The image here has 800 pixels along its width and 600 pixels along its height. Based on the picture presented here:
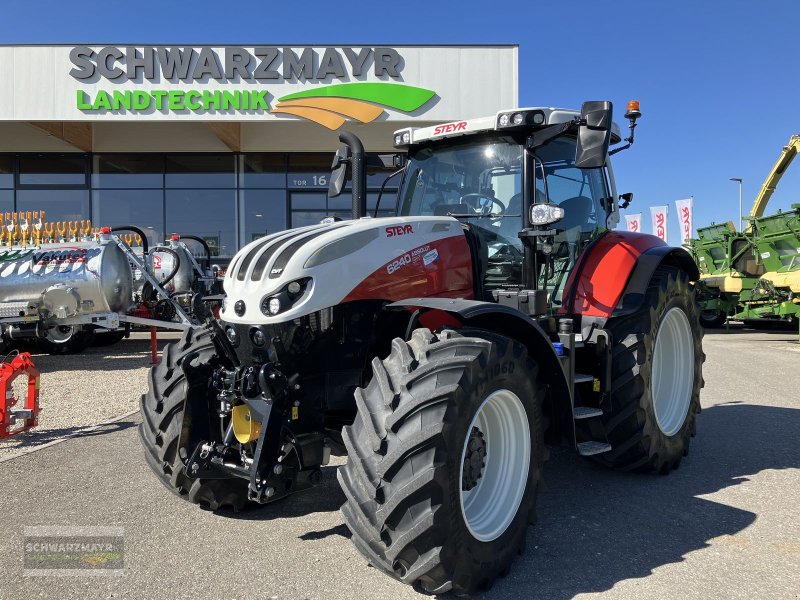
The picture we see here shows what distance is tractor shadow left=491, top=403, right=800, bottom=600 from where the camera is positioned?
3.06m

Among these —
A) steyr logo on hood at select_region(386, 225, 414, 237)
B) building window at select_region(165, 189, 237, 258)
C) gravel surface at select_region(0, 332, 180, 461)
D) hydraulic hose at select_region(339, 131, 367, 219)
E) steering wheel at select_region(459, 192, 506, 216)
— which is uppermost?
building window at select_region(165, 189, 237, 258)

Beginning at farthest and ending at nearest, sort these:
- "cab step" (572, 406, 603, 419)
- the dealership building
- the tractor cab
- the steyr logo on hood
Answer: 1. the dealership building
2. the tractor cab
3. "cab step" (572, 406, 603, 419)
4. the steyr logo on hood

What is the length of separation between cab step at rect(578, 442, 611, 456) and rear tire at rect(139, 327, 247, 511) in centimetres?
203

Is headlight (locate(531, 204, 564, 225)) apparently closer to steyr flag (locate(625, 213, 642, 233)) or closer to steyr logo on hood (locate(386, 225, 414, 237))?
steyr logo on hood (locate(386, 225, 414, 237))

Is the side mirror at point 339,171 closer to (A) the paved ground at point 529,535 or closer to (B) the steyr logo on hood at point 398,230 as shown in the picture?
(B) the steyr logo on hood at point 398,230

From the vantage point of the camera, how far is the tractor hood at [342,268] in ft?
10.3

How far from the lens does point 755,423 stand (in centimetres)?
612

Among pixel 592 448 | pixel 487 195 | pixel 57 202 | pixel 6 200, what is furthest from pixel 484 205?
pixel 6 200

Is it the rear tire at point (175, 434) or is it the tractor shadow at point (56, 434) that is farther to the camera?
the tractor shadow at point (56, 434)

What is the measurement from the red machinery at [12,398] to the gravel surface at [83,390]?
137 millimetres

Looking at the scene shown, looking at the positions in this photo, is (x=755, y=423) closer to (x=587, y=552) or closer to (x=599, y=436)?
(x=599, y=436)

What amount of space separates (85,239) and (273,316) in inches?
380

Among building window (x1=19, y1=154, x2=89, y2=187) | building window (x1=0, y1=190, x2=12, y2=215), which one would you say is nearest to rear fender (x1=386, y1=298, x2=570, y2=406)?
building window (x1=19, y1=154, x2=89, y2=187)

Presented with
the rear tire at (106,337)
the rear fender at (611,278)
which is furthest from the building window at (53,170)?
the rear fender at (611,278)
